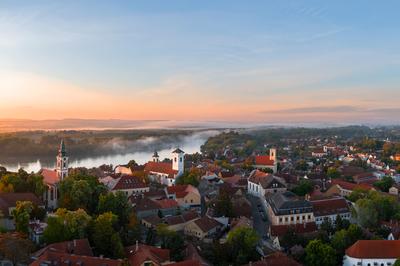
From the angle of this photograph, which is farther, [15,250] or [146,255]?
[146,255]

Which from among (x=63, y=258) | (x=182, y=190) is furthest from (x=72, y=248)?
(x=182, y=190)

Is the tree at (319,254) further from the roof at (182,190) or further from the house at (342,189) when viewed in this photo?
the house at (342,189)

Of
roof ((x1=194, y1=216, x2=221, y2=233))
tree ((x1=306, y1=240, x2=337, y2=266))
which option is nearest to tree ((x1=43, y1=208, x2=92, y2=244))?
roof ((x1=194, y1=216, x2=221, y2=233))

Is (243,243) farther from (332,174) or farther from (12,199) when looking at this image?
(332,174)

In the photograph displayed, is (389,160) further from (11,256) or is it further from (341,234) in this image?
(11,256)

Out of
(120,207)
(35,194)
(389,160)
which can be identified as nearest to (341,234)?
(120,207)

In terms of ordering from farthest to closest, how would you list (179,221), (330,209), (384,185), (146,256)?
1. (384,185)
2. (330,209)
3. (179,221)
4. (146,256)

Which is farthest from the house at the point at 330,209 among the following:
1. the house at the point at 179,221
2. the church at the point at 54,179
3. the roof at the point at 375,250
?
the church at the point at 54,179
